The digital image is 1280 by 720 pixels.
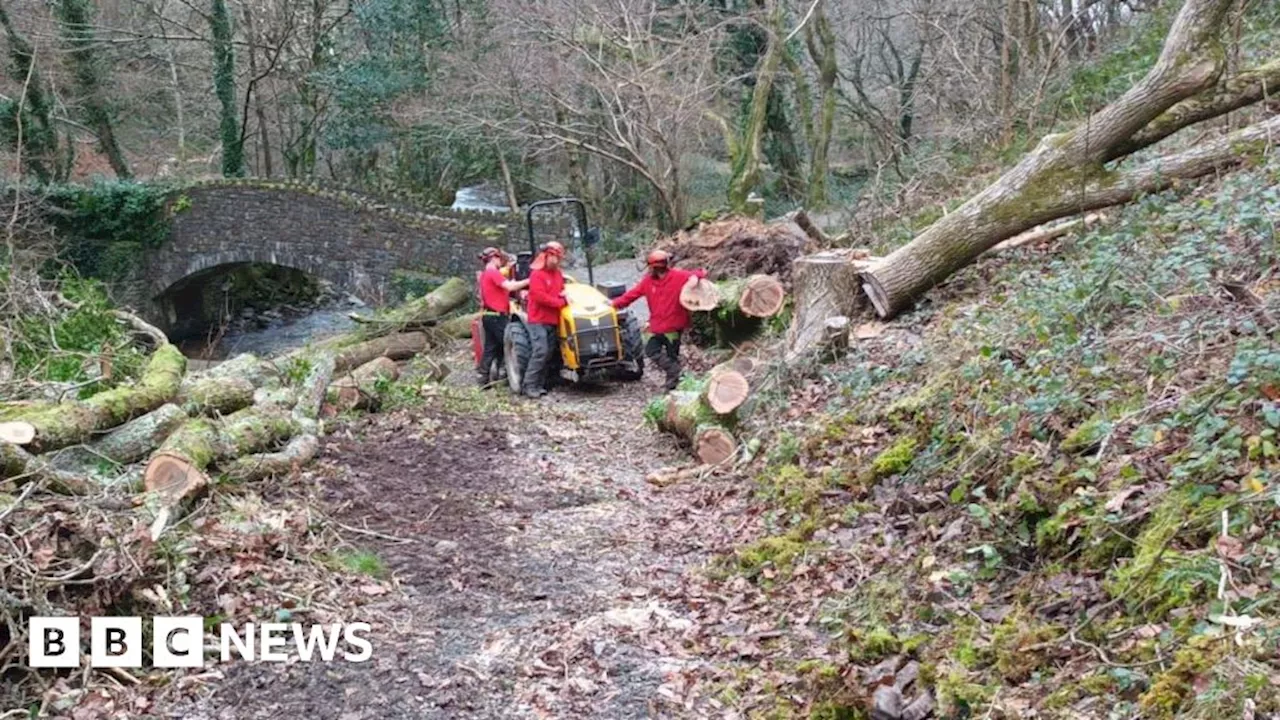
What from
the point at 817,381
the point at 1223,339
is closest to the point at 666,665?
the point at 1223,339

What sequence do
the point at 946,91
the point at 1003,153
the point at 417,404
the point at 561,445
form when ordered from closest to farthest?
the point at 561,445 → the point at 417,404 → the point at 1003,153 → the point at 946,91

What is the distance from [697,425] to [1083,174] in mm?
3603

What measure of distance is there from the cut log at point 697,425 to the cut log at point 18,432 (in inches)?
160

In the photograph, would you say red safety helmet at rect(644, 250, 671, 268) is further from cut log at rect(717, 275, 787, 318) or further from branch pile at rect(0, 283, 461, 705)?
branch pile at rect(0, 283, 461, 705)

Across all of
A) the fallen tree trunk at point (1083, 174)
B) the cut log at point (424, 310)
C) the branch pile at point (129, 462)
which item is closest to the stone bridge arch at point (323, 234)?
the cut log at point (424, 310)

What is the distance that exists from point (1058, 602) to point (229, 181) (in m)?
23.4

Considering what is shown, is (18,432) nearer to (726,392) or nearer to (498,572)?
(498,572)

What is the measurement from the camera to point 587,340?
9953mm

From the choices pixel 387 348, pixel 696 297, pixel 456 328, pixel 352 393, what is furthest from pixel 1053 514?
pixel 456 328

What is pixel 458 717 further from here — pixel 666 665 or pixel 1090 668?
pixel 1090 668

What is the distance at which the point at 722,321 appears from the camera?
37.5 ft

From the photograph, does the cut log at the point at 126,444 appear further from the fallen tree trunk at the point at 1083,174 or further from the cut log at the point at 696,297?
the fallen tree trunk at the point at 1083,174

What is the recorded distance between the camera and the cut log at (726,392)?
7.22 metres

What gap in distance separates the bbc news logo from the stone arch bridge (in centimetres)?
1605
